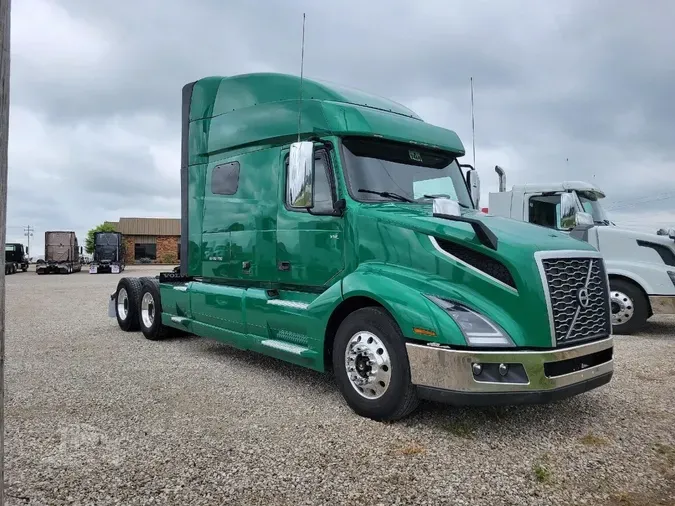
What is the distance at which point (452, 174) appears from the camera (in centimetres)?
578

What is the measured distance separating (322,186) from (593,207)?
22.5 ft

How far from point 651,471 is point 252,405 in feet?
10.3

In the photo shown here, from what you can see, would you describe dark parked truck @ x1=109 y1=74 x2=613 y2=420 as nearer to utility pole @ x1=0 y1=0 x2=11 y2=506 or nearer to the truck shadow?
utility pole @ x1=0 y1=0 x2=11 y2=506

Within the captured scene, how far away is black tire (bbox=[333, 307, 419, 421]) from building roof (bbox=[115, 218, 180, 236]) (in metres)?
47.9

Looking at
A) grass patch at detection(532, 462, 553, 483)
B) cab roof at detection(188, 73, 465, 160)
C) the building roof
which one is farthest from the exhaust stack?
the building roof

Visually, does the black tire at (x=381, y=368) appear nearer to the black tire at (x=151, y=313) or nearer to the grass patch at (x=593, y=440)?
the grass patch at (x=593, y=440)

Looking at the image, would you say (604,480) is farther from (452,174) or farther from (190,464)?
(452,174)

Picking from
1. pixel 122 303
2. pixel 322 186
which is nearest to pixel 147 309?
pixel 122 303

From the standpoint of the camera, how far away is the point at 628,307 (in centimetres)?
861

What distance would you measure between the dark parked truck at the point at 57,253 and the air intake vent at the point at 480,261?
113 feet

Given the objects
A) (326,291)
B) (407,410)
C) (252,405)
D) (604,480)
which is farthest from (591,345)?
(252,405)

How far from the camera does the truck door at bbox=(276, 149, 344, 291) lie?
4973mm

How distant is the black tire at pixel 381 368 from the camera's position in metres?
4.10

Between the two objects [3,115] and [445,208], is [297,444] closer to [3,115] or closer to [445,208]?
[445,208]
